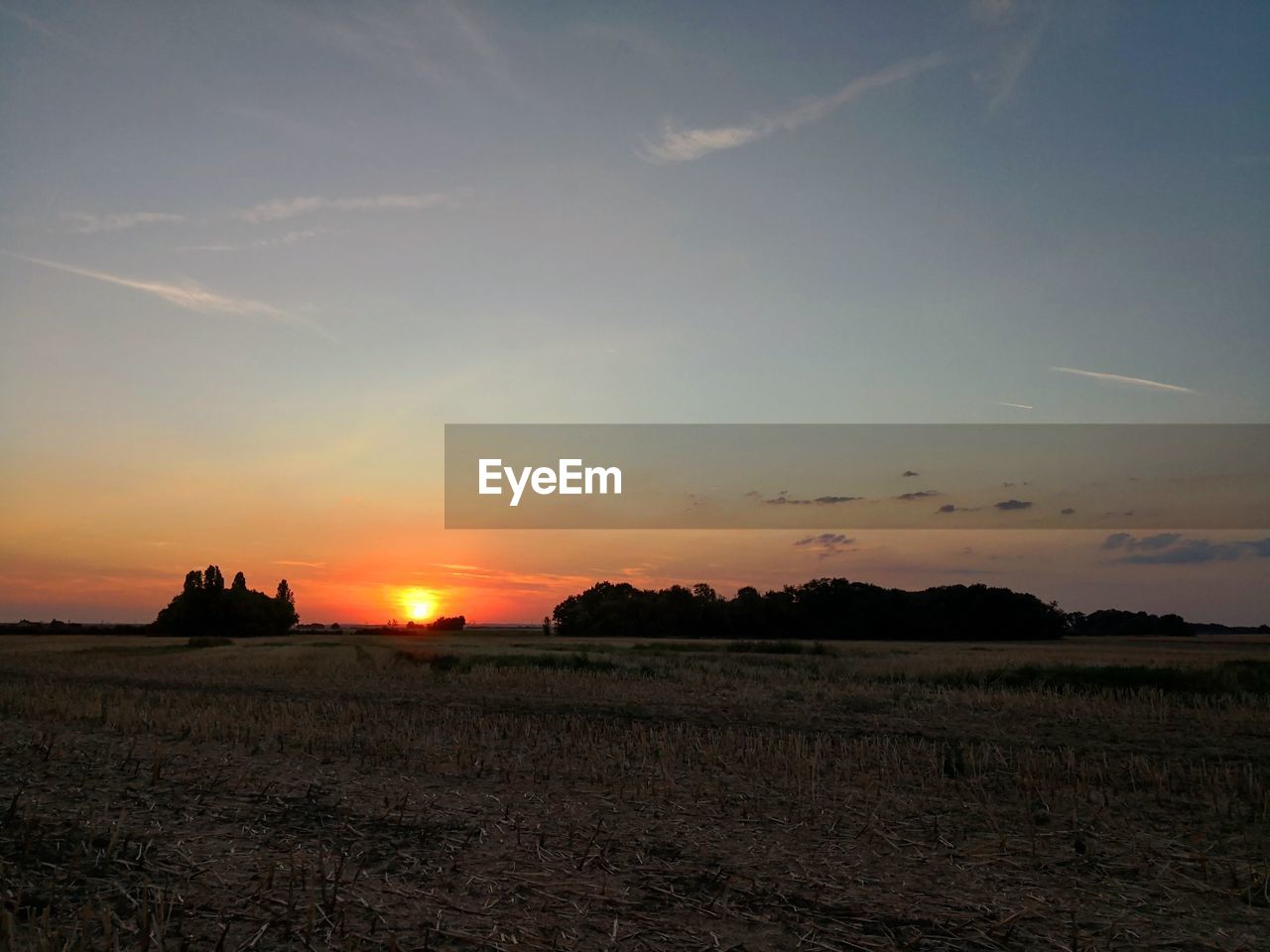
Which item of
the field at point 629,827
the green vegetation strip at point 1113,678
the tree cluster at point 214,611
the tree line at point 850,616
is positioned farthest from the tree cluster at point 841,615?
the field at point 629,827

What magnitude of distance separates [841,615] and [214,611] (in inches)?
3061

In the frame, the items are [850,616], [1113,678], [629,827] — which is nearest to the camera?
[629,827]

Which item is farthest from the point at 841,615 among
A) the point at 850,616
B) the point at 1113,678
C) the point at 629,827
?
the point at 629,827

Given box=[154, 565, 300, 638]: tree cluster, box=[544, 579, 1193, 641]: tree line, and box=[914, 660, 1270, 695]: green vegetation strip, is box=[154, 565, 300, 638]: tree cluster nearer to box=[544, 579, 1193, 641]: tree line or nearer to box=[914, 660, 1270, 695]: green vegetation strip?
box=[544, 579, 1193, 641]: tree line

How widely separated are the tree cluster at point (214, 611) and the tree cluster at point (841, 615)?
4505cm

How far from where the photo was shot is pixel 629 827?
10984mm

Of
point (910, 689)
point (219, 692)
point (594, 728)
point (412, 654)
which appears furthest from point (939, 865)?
point (412, 654)

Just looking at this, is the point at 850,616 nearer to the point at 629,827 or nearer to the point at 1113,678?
the point at 1113,678

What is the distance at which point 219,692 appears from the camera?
94.9 ft

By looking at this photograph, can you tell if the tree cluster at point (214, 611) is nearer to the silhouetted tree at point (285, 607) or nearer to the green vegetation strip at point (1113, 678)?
the silhouetted tree at point (285, 607)

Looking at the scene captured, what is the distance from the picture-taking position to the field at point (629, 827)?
766cm

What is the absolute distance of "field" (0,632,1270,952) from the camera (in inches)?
301

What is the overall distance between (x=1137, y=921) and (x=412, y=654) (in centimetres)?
4207

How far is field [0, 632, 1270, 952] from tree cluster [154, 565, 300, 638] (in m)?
97.4
